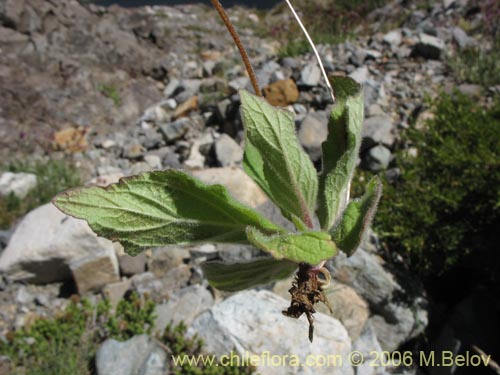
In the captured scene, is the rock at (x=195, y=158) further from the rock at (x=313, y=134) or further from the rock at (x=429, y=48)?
the rock at (x=429, y=48)

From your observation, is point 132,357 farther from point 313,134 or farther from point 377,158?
point 377,158

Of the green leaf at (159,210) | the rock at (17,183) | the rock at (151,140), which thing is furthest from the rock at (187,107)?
the green leaf at (159,210)

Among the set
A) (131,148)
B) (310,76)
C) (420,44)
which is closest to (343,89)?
(310,76)

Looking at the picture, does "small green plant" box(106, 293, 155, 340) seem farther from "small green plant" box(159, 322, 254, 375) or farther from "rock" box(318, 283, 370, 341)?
"rock" box(318, 283, 370, 341)

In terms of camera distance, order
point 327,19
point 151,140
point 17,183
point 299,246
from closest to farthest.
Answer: point 299,246
point 17,183
point 151,140
point 327,19

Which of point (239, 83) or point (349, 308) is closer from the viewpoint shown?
point (349, 308)

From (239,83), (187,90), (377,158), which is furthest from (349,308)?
(187,90)

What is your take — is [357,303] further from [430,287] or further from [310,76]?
[310,76]
